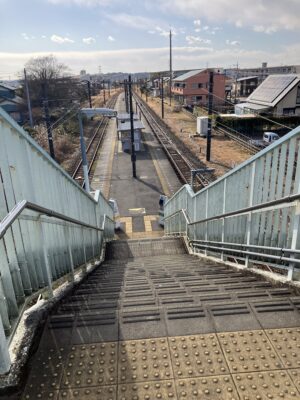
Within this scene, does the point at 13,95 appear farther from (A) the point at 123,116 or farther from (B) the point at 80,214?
(B) the point at 80,214

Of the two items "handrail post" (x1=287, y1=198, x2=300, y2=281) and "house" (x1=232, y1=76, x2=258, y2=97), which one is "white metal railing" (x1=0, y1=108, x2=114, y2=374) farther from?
"house" (x1=232, y1=76, x2=258, y2=97)

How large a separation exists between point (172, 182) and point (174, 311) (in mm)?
17699

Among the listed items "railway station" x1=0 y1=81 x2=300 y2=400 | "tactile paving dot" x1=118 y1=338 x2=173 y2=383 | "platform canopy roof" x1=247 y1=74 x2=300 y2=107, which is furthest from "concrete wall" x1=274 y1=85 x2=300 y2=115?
"tactile paving dot" x1=118 y1=338 x2=173 y2=383

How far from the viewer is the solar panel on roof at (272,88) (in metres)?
38.4

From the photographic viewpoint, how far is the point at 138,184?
20.4m

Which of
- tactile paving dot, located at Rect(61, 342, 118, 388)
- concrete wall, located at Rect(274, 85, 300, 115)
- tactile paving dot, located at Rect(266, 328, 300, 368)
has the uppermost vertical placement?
tactile paving dot, located at Rect(61, 342, 118, 388)

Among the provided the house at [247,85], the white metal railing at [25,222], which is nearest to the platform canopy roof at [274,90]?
the house at [247,85]

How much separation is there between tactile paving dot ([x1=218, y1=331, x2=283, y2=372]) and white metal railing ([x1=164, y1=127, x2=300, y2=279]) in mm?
1111

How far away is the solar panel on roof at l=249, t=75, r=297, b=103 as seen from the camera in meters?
38.4

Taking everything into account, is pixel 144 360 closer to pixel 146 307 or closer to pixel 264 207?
pixel 146 307

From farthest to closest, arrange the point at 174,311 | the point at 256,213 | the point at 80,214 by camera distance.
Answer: the point at 80,214, the point at 256,213, the point at 174,311

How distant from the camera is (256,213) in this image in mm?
4012

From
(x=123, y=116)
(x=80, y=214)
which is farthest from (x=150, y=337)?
(x=123, y=116)

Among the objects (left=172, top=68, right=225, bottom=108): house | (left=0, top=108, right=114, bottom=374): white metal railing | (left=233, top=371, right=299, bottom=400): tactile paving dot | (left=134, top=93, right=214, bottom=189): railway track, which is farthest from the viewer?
(left=172, top=68, right=225, bottom=108): house
